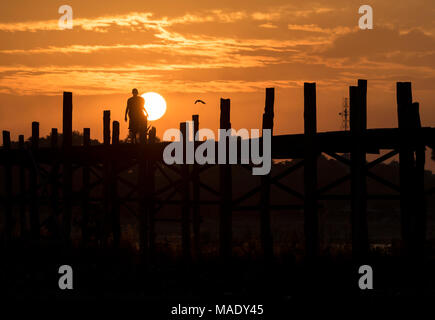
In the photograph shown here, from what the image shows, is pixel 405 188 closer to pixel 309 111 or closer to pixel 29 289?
pixel 309 111

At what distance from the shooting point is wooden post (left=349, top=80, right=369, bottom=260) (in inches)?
638

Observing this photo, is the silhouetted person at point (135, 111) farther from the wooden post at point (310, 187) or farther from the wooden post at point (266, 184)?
the wooden post at point (310, 187)

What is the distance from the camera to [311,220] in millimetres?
16719

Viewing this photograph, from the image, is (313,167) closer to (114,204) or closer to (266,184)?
(266,184)

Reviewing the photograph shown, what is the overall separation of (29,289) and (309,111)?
21.9 ft

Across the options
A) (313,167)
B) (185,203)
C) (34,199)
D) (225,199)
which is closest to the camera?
(313,167)

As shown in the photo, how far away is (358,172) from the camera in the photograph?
16297 millimetres

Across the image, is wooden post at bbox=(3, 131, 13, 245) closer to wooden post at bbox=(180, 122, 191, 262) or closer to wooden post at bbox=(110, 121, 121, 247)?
wooden post at bbox=(110, 121, 121, 247)

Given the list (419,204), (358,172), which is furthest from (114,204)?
(419,204)

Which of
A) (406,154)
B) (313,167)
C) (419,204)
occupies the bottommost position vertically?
(419,204)

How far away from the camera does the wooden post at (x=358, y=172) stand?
16203 millimetres

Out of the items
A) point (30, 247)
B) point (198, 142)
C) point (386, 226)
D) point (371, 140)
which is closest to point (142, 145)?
point (198, 142)

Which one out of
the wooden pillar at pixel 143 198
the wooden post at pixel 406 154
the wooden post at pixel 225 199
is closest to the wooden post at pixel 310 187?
the wooden post at pixel 406 154
